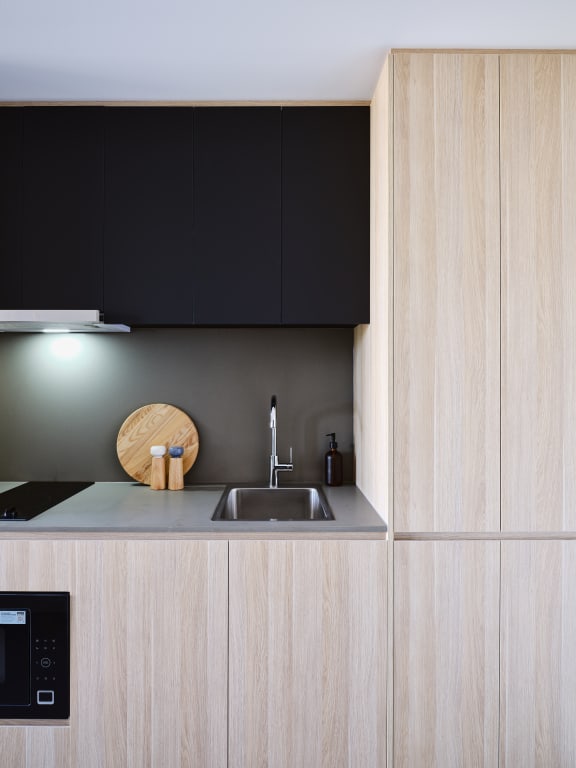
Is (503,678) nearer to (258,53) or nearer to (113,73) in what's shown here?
(258,53)

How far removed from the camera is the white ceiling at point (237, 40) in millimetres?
1703

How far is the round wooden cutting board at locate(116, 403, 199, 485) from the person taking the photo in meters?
2.60

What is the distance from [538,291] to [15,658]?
6.91 feet

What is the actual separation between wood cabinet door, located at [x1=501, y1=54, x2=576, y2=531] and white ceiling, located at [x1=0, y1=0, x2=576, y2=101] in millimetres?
174

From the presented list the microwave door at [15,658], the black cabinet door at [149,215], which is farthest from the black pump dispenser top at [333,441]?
the microwave door at [15,658]

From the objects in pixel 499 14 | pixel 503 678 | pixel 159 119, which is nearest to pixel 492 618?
pixel 503 678

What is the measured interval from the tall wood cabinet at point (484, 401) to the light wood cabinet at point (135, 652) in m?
0.61

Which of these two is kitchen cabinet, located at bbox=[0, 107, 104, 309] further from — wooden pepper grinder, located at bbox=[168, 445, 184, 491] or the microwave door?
the microwave door

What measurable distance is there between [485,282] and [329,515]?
0.95 m

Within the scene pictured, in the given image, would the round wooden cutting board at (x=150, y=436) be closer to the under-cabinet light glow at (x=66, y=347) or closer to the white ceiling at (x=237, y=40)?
the under-cabinet light glow at (x=66, y=347)

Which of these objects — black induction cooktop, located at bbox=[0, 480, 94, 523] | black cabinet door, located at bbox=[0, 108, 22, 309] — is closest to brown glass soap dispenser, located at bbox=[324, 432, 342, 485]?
black induction cooktop, located at bbox=[0, 480, 94, 523]

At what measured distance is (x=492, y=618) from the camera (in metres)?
1.89

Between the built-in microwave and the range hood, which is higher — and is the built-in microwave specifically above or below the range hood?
below

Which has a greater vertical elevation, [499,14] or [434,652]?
[499,14]
